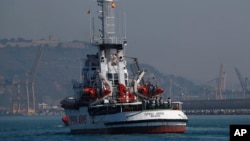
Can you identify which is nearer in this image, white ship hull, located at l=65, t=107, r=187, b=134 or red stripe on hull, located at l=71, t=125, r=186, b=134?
white ship hull, located at l=65, t=107, r=187, b=134

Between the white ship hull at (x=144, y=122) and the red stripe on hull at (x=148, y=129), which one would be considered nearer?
the white ship hull at (x=144, y=122)

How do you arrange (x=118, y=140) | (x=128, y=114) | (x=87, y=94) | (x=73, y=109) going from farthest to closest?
(x=73, y=109) → (x=87, y=94) → (x=128, y=114) → (x=118, y=140)

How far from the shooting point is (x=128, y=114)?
8912 cm

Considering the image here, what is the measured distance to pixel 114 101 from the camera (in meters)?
94.4

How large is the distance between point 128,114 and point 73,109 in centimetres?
1499

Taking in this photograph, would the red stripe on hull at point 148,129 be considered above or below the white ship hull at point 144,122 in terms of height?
below

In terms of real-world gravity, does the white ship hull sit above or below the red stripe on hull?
above

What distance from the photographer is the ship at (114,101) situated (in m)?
89.2

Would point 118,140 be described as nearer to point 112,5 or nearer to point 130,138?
point 130,138

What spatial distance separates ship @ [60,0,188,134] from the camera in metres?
89.2

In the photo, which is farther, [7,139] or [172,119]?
[7,139]

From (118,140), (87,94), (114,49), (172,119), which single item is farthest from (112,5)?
(118,140)

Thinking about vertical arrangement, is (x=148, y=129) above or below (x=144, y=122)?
below

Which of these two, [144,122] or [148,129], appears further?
[148,129]
